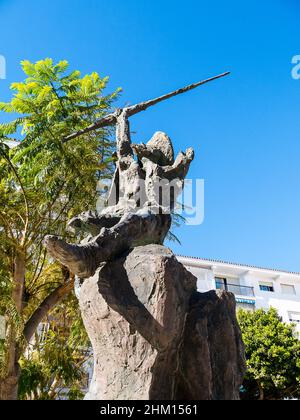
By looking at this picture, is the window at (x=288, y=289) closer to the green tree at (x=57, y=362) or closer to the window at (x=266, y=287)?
the window at (x=266, y=287)

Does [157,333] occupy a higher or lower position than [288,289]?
lower

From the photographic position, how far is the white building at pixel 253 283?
24.7 metres

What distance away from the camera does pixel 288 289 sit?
27.0 metres

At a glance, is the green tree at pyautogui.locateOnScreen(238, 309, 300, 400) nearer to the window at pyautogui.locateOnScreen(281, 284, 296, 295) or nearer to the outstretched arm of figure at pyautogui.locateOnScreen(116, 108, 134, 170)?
the window at pyautogui.locateOnScreen(281, 284, 296, 295)

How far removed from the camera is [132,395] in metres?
2.66

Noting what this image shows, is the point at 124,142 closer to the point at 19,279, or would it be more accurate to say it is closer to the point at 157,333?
the point at 157,333

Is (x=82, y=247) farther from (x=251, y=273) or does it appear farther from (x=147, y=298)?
(x=251, y=273)

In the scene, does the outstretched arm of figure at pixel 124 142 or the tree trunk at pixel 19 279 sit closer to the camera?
the outstretched arm of figure at pixel 124 142

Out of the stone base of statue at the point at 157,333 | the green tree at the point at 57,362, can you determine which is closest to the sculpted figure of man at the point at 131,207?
the stone base of statue at the point at 157,333

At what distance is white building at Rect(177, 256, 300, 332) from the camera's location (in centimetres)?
2467

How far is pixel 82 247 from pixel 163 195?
56.1 inches

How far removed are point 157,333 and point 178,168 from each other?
2010 millimetres

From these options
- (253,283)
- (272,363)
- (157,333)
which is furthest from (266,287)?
(157,333)
